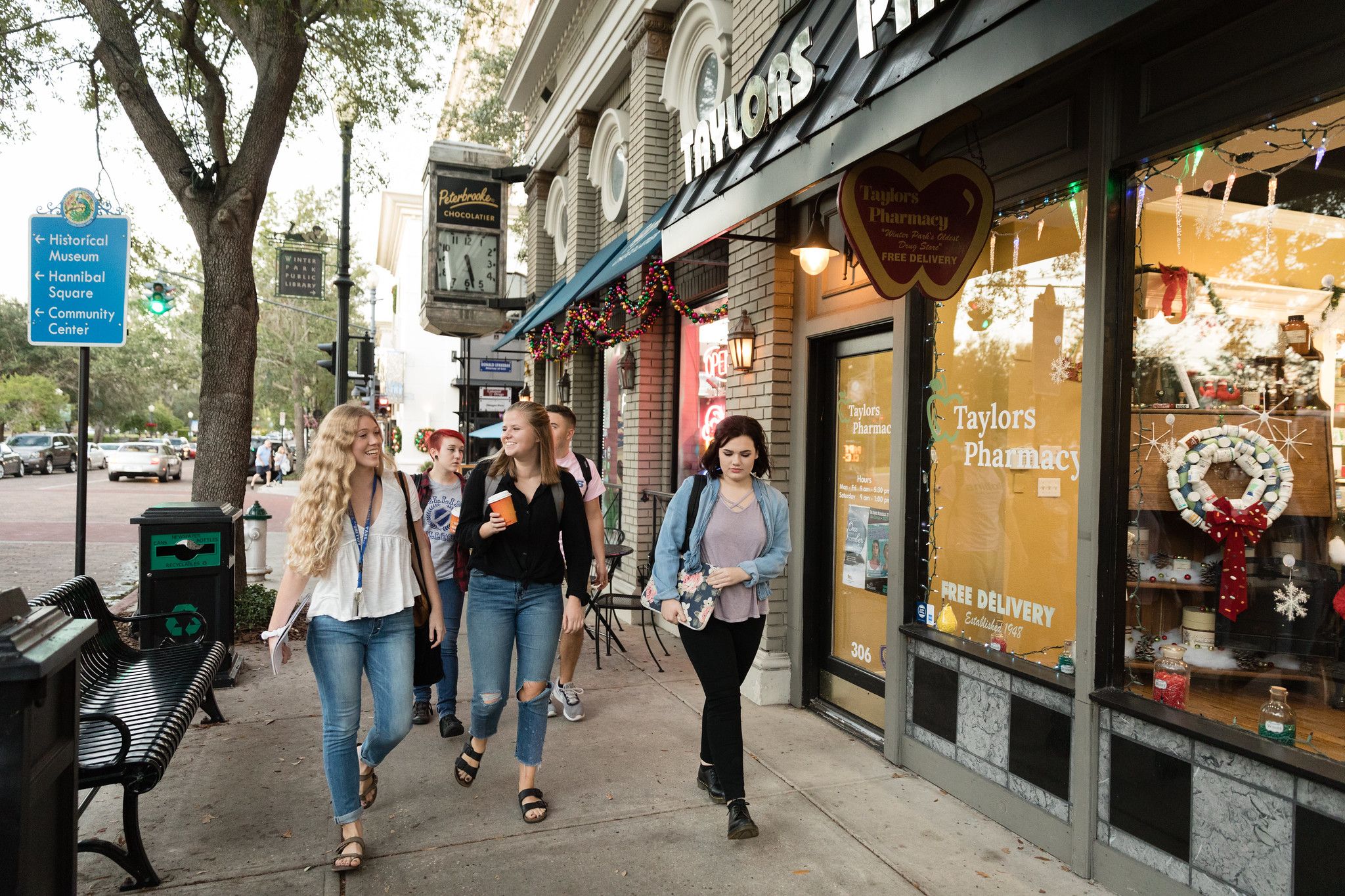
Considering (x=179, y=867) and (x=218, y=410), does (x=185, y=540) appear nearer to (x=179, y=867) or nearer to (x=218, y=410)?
(x=218, y=410)

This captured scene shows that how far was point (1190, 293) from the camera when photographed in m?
3.71

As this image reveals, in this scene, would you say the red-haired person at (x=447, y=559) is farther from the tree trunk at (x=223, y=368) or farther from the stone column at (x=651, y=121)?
the stone column at (x=651, y=121)

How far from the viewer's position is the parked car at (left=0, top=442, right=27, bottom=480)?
1211 inches

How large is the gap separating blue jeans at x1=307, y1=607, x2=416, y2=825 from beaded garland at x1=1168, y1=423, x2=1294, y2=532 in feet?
11.2

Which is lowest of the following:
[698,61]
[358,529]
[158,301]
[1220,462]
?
[358,529]

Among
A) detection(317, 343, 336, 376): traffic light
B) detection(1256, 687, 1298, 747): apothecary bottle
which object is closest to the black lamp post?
detection(317, 343, 336, 376): traffic light

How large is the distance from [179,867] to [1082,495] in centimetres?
409

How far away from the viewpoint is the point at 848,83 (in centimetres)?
393

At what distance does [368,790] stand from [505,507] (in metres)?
1.56

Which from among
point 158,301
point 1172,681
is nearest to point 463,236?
point 158,301

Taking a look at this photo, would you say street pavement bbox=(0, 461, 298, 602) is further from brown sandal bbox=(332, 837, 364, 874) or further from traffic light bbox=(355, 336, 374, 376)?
brown sandal bbox=(332, 837, 364, 874)

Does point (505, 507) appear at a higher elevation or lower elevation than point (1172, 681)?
higher

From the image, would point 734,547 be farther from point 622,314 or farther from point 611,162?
point 611,162

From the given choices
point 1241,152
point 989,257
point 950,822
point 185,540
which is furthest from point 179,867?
point 1241,152
